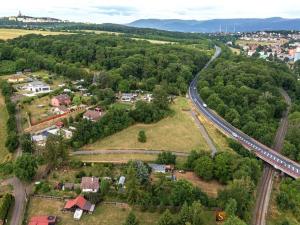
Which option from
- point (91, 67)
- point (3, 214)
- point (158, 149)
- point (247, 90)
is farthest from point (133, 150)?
point (91, 67)

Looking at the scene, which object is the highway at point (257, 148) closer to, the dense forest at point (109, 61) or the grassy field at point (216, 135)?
the grassy field at point (216, 135)

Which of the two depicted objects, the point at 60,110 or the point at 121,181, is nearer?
the point at 121,181

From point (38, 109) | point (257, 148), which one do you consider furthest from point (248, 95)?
point (38, 109)

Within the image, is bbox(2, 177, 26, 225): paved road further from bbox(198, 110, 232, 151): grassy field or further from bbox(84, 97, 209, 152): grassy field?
bbox(198, 110, 232, 151): grassy field

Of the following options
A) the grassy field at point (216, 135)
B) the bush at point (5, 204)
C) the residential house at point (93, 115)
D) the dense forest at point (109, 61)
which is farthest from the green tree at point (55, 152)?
the dense forest at point (109, 61)

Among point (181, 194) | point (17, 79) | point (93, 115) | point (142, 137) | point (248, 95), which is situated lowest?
point (181, 194)

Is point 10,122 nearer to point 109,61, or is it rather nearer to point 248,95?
point 109,61

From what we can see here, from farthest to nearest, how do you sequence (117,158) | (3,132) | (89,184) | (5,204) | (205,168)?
(3,132), (117,158), (205,168), (89,184), (5,204)
